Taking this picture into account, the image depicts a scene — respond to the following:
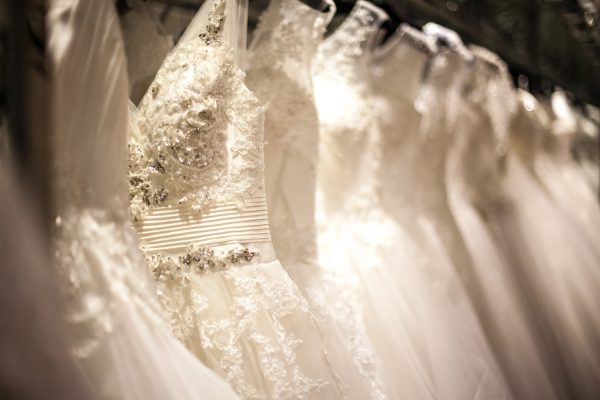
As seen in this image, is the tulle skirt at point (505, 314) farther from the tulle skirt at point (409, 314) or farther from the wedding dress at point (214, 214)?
the wedding dress at point (214, 214)

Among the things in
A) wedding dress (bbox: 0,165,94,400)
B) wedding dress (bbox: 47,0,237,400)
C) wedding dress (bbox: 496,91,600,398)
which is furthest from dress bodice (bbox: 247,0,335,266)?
wedding dress (bbox: 496,91,600,398)

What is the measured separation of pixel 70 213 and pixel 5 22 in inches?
7.0

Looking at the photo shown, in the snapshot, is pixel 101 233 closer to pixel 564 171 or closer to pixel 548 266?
pixel 548 266

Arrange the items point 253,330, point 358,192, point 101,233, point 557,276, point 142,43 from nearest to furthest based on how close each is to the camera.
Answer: point 101,233 → point 253,330 → point 142,43 → point 358,192 → point 557,276

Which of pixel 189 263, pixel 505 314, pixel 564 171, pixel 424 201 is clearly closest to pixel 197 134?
pixel 189 263

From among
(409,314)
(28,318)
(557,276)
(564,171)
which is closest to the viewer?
(28,318)

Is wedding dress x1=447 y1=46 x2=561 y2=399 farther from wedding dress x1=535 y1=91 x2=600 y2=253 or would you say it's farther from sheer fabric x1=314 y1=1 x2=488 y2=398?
sheer fabric x1=314 y1=1 x2=488 y2=398

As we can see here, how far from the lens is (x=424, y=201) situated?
146cm

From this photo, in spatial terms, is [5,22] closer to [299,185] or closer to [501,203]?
[299,185]

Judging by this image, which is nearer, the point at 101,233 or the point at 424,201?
the point at 101,233

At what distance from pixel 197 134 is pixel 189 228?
0.12 m

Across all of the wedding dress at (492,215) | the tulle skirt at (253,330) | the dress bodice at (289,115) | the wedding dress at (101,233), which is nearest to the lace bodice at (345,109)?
the dress bodice at (289,115)

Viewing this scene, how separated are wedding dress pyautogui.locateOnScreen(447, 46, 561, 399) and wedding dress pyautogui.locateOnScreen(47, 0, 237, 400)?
99cm

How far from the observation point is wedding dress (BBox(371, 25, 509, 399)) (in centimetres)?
111
